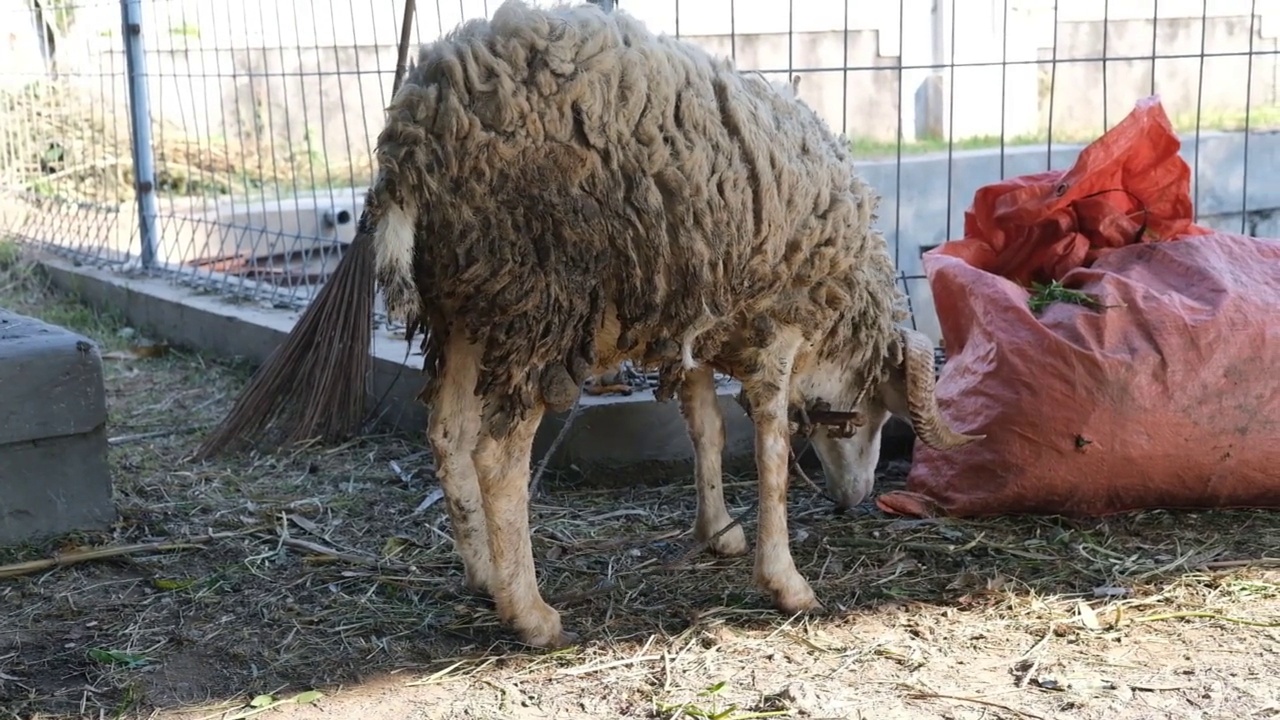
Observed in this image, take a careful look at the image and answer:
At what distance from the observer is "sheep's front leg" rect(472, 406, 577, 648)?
10.1 feet

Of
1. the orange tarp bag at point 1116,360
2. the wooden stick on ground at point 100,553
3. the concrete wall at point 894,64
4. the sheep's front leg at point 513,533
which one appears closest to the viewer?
the sheep's front leg at point 513,533

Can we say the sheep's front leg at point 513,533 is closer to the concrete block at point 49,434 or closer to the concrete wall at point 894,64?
the concrete block at point 49,434

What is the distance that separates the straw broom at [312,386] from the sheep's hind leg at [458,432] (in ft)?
4.84

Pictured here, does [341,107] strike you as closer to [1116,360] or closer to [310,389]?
[310,389]

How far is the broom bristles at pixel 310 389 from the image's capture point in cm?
469

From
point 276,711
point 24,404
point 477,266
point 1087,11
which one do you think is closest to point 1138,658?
point 477,266

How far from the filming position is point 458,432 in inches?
127

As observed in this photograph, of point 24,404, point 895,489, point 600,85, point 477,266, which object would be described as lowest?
point 895,489

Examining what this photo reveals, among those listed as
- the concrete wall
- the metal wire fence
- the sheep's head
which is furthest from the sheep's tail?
the concrete wall

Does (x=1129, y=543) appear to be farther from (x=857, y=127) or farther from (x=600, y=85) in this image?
(x=857, y=127)

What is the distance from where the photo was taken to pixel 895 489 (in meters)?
4.39

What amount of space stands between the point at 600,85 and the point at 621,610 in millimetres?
1327

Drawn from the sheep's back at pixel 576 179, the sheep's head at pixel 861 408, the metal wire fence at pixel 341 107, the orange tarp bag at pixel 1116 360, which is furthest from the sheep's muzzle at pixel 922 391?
the metal wire fence at pixel 341 107

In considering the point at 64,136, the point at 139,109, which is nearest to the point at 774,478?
the point at 139,109
